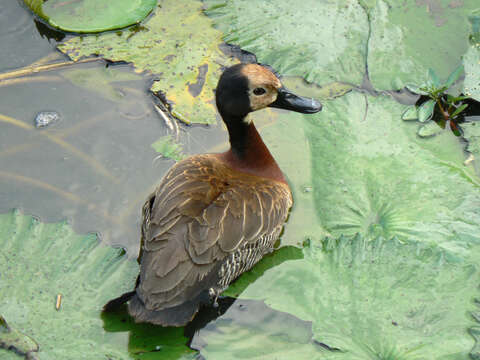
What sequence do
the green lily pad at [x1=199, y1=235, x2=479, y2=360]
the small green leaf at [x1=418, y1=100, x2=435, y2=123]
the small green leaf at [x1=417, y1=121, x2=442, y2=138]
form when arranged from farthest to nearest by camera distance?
the small green leaf at [x1=418, y1=100, x2=435, y2=123] < the small green leaf at [x1=417, y1=121, x2=442, y2=138] < the green lily pad at [x1=199, y1=235, x2=479, y2=360]

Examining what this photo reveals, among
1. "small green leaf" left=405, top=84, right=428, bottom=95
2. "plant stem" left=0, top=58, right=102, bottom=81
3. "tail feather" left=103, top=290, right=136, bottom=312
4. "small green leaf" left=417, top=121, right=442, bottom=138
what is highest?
"small green leaf" left=405, top=84, right=428, bottom=95

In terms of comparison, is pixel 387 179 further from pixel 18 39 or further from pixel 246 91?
pixel 18 39

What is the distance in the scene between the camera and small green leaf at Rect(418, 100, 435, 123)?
13.7 ft


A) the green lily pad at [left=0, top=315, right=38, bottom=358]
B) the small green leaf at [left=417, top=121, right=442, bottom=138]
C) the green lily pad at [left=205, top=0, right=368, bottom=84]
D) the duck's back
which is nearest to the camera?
the green lily pad at [left=0, top=315, right=38, bottom=358]

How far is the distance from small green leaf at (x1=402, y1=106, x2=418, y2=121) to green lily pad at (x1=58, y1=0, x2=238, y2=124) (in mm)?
1415

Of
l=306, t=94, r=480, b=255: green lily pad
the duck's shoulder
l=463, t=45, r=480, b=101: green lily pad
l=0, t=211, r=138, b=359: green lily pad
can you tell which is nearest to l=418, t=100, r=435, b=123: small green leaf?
l=306, t=94, r=480, b=255: green lily pad

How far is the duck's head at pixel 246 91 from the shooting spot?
11.3 ft

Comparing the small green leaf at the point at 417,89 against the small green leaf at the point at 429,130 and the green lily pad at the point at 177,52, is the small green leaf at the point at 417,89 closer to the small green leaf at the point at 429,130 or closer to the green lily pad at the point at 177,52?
the small green leaf at the point at 429,130

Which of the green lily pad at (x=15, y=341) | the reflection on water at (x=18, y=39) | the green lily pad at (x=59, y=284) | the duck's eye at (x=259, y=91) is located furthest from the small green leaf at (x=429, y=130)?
the reflection on water at (x=18, y=39)

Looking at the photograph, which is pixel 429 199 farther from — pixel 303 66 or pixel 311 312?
pixel 303 66

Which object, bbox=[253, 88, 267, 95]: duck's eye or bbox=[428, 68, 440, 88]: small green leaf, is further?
bbox=[428, 68, 440, 88]: small green leaf

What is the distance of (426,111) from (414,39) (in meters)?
0.69

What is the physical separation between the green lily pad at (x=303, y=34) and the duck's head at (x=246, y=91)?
0.86m

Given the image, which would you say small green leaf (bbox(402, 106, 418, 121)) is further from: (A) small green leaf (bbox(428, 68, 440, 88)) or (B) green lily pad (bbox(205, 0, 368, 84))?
(B) green lily pad (bbox(205, 0, 368, 84))
